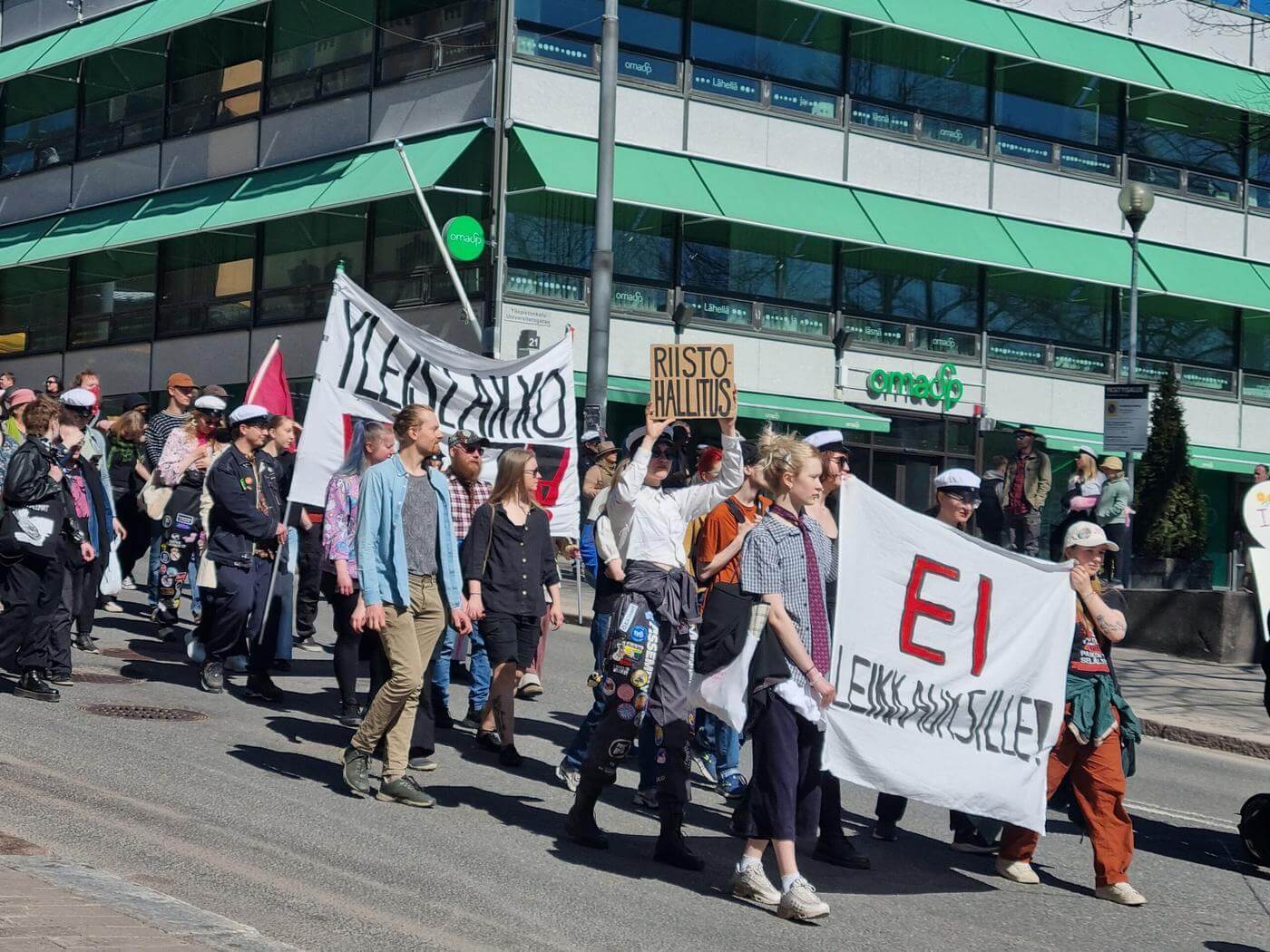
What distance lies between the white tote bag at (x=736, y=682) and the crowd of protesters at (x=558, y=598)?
0.03 m

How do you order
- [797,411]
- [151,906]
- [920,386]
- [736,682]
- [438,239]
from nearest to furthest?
[151,906] → [736,682] → [438,239] → [797,411] → [920,386]

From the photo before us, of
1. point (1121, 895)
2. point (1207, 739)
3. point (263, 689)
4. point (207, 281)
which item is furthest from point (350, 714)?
point (207, 281)

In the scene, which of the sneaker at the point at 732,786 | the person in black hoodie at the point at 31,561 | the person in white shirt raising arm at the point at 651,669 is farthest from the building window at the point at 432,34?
the person in white shirt raising arm at the point at 651,669

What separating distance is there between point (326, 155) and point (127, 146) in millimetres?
7185

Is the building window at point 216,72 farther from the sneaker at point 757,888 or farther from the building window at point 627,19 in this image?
the sneaker at point 757,888

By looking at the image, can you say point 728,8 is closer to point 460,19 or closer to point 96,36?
point 460,19

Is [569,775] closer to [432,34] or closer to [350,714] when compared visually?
[350,714]

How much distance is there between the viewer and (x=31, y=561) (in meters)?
10.6

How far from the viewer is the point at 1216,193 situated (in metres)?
33.4

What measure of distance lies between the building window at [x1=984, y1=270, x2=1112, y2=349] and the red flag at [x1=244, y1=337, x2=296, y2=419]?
19.8m

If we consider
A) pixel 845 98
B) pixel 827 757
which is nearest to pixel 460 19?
pixel 845 98

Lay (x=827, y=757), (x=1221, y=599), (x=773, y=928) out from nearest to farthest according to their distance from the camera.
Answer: (x=773, y=928), (x=827, y=757), (x=1221, y=599)

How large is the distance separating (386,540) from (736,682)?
87.8 inches

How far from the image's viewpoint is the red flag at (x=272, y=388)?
12891mm
